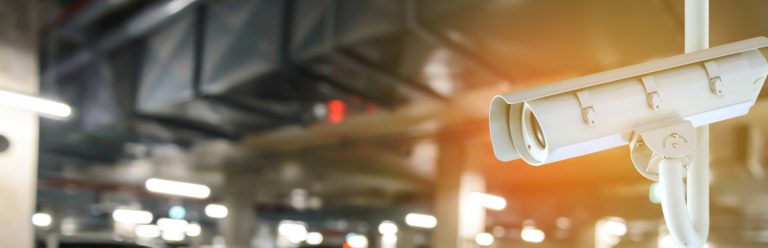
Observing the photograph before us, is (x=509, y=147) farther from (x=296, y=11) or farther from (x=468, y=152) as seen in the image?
(x=468, y=152)

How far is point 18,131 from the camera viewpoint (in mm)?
5855

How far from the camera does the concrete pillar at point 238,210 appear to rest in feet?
52.9

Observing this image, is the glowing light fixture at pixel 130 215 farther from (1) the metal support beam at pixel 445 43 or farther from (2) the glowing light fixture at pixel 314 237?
(1) the metal support beam at pixel 445 43

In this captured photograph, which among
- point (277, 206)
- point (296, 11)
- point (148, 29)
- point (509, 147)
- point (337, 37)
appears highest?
point (277, 206)

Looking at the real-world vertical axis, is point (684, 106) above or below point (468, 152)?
below

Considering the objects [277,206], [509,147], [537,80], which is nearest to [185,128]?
[537,80]

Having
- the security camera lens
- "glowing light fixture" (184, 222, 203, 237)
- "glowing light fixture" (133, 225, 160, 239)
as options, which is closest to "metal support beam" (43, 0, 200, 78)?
the security camera lens

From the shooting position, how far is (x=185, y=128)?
8922 mm

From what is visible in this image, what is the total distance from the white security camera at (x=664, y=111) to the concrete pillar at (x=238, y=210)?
1510 centimetres

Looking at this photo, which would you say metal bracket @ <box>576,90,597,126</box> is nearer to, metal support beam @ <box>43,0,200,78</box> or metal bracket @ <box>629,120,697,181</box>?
metal bracket @ <box>629,120,697,181</box>

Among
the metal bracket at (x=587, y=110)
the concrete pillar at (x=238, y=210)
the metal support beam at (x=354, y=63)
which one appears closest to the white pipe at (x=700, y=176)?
the metal bracket at (x=587, y=110)

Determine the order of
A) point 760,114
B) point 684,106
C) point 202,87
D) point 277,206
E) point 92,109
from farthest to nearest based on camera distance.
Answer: point 277,206 → point 92,109 → point 760,114 → point 202,87 → point 684,106

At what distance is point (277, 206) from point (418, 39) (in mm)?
20936

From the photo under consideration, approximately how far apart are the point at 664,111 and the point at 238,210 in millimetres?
15728
